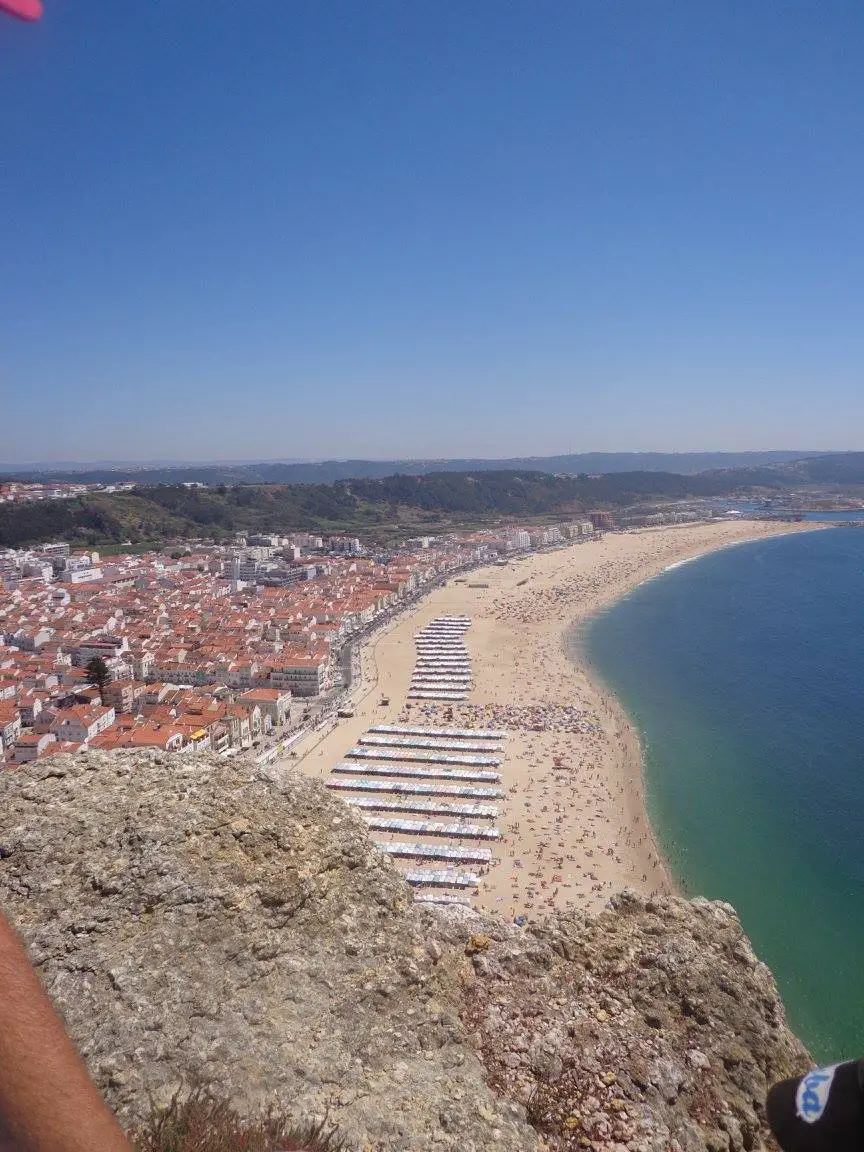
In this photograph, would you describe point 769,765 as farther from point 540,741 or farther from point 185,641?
point 185,641

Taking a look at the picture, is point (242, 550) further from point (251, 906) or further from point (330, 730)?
point (251, 906)

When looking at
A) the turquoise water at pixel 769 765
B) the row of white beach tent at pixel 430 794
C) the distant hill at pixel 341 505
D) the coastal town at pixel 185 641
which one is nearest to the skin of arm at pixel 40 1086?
the coastal town at pixel 185 641

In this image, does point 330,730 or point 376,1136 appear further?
point 330,730

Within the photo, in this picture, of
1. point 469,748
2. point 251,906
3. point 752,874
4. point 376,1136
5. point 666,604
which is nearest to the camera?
point 376,1136

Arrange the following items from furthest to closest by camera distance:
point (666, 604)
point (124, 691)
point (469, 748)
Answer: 1. point (666, 604)
2. point (124, 691)
3. point (469, 748)

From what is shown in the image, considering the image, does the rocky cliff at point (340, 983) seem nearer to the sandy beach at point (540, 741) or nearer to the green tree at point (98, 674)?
the sandy beach at point (540, 741)

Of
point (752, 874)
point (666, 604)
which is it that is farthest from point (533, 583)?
point (752, 874)

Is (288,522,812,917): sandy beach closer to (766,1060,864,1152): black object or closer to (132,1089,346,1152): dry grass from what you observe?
(132,1089,346,1152): dry grass
